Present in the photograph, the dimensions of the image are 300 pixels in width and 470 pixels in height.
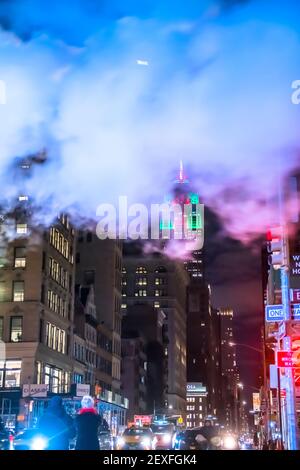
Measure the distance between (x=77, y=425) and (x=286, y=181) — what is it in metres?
9.55

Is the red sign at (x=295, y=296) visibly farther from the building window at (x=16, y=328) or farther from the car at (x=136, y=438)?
the building window at (x=16, y=328)

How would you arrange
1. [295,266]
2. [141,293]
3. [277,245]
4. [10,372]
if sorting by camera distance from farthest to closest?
1. [141,293]
2. [10,372]
3. [295,266]
4. [277,245]

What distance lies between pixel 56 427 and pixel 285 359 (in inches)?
485

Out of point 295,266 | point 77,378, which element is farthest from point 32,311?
point 295,266

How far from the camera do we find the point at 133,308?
140m

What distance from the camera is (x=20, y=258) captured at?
5675 centimetres

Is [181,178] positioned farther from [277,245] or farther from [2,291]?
[2,291]

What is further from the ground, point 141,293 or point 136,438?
point 141,293

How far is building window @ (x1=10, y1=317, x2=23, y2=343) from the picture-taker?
55.9m

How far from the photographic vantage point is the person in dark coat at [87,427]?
6.53 meters

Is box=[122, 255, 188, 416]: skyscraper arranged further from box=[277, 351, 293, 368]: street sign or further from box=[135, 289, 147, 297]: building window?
box=[277, 351, 293, 368]: street sign

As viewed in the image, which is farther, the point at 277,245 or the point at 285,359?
the point at 285,359

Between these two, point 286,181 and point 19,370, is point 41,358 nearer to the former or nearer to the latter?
point 19,370
